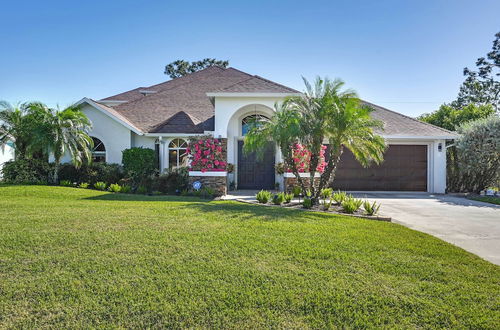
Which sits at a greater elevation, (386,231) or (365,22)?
(365,22)

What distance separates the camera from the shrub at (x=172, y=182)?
13.1 metres

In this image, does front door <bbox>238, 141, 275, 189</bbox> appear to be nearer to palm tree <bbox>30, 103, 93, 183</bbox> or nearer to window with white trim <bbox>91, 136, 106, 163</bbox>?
window with white trim <bbox>91, 136, 106, 163</bbox>

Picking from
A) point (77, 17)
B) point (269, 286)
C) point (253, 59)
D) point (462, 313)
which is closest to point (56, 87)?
point (77, 17)

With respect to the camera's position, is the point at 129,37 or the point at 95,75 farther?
the point at 95,75

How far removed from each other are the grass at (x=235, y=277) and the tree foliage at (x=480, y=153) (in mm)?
11694

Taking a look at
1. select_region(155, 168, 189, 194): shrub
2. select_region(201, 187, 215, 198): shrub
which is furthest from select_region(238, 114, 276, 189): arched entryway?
select_region(201, 187, 215, 198): shrub

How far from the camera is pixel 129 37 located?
14641 mm

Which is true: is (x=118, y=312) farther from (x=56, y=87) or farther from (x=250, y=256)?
(x=56, y=87)

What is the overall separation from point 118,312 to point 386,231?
558 centimetres

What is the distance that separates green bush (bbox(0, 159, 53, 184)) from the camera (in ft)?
44.0

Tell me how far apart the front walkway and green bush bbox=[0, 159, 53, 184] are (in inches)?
597

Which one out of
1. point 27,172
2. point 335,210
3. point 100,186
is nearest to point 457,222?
point 335,210

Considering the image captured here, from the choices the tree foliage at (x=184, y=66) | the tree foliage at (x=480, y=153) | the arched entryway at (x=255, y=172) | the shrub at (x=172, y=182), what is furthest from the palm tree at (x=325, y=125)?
the tree foliage at (x=184, y=66)

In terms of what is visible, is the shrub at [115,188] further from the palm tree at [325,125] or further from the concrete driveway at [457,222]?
the concrete driveway at [457,222]
